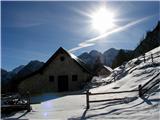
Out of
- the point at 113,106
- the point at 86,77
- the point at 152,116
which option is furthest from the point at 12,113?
the point at 86,77

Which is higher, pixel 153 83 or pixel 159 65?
pixel 159 65

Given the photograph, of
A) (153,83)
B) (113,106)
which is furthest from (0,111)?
(153,83)

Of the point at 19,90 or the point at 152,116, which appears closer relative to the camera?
the point at 152,116

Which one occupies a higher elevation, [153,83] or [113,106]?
[153,83]

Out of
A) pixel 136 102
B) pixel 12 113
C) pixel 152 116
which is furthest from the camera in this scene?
pixel 12 113

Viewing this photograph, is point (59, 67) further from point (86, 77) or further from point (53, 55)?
point (86, 77)

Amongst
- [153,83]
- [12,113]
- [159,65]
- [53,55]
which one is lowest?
[12,113]

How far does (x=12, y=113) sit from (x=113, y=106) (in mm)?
7264

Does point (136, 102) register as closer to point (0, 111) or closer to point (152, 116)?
point (152, 116)

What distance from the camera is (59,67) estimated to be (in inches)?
1368

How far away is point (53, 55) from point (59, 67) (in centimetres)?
191

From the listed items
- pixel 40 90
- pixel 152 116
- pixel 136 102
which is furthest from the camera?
pixel 40 90

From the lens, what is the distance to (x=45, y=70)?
34.8 metres

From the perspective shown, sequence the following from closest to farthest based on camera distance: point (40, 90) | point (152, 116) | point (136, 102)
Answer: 1. point (152, 116)
2. point (136, 102)
3. point (40, 90)
